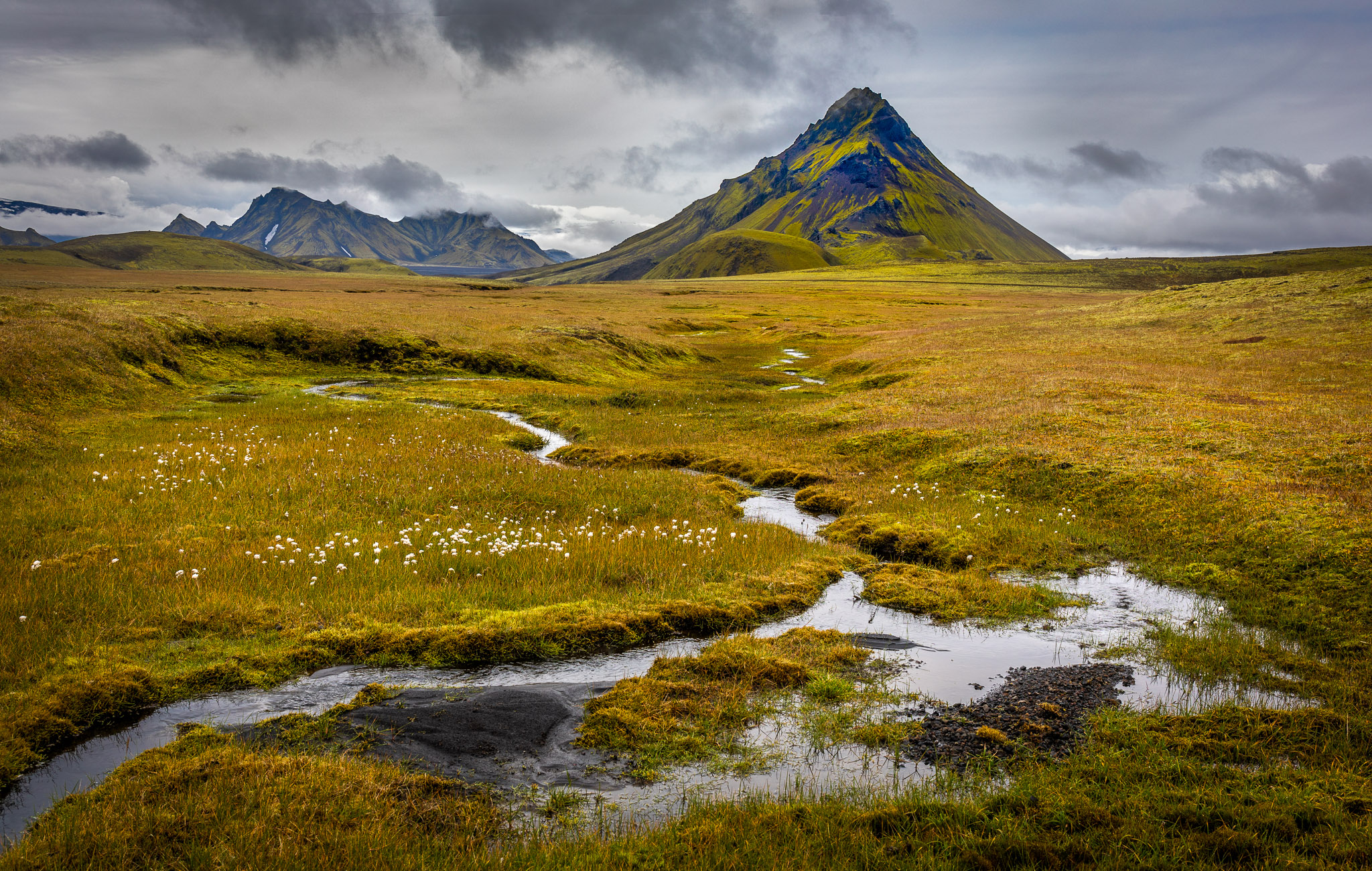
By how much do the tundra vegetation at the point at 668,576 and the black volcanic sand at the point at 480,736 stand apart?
44cm

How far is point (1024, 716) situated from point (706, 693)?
4361 mm

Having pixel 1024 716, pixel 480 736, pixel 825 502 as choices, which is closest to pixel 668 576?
pixel 480 736

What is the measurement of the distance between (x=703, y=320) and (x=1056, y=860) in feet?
333

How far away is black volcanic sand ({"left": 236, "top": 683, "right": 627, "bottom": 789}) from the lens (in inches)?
314

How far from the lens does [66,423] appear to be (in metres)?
25.8

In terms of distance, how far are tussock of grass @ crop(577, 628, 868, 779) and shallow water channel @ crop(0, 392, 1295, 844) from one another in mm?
468

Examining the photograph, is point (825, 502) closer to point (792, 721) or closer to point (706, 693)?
point (706, 693)

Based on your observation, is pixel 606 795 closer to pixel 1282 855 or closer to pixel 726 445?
pixel 1282 855

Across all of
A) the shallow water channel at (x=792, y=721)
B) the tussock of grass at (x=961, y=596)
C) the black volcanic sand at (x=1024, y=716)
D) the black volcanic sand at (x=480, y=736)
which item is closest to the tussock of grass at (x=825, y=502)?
the shallow water channel at (x=792, y=721)

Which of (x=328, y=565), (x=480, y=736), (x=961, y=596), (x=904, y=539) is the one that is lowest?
(x=961, y=596)

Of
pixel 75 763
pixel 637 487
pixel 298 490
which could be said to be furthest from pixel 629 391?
pixel 75 763

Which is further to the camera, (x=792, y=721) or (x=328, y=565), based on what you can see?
(x=328, y=565)

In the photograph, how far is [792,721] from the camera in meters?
9.37

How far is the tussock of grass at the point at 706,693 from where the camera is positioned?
867 centimetres
